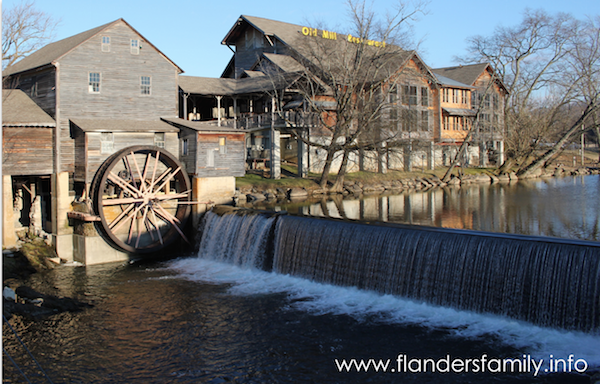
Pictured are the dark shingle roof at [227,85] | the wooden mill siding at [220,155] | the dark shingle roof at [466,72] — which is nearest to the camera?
the wooden mill siding at [220,155]

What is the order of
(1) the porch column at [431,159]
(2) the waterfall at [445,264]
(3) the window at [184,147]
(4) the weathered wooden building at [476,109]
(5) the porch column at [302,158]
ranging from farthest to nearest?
(4) the weathered wooden building at [476,109] → (1) the porch column at [431,159] → (5) the porch column at [302,158] → (3) the window at [184,147] → (2) the waterfall at [445,264]

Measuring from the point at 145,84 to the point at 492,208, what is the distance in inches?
789

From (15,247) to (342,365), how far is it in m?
16.1

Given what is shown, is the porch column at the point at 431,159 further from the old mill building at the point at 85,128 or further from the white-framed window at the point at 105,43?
the white-framed window at the point at 105,43

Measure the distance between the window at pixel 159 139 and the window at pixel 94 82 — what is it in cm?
314

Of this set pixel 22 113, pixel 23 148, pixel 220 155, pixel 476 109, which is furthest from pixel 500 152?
pixel 23 148

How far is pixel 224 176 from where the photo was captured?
24.2 meters

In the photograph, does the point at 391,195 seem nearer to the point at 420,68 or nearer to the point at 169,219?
the point at 420,68

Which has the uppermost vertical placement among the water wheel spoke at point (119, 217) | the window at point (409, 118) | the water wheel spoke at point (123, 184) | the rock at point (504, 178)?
the window at point (409, 118)

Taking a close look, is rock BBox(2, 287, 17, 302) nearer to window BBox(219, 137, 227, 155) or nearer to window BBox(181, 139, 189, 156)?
window BBox(181, 139, 189, 156)

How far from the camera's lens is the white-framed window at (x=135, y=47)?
23367 millimetres

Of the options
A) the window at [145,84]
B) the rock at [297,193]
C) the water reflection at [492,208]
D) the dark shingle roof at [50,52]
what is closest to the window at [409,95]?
the water reflection at [492,208]

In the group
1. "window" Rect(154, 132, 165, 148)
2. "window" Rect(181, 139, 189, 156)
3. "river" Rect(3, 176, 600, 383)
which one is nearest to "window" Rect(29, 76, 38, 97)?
"window" Rect(154, 132, 165, 148)

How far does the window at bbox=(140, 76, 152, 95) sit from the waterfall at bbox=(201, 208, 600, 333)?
9039 mm
